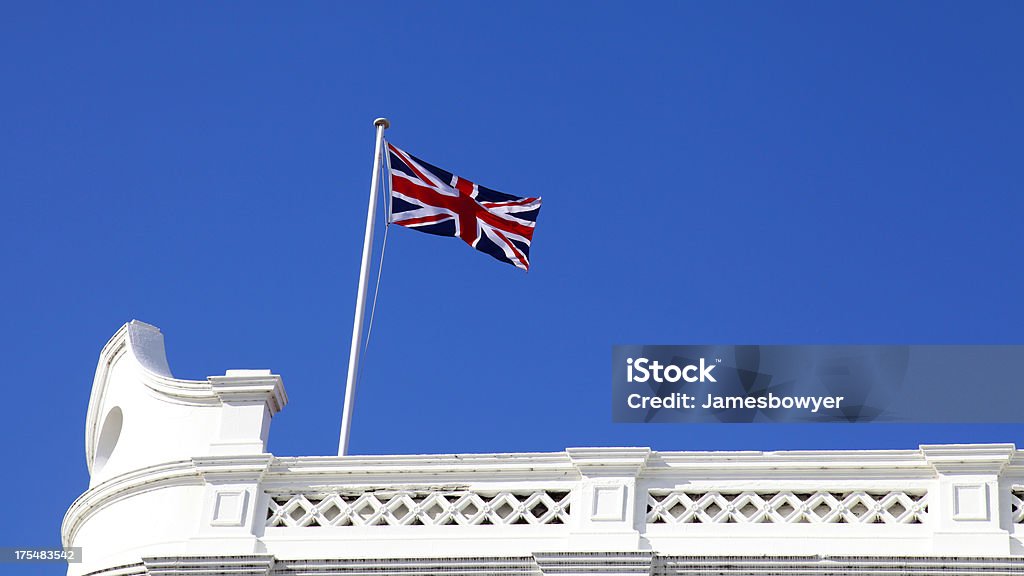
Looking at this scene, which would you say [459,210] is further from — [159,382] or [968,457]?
[968,457]

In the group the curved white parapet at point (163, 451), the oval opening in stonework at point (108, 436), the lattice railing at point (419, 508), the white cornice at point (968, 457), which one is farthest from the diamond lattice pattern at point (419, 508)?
the white cornice at point (968, 457)

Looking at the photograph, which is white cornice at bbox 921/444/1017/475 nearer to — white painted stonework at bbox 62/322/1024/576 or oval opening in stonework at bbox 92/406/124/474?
white painted stonework at bbox 62/322/1024/576

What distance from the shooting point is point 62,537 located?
2008cm

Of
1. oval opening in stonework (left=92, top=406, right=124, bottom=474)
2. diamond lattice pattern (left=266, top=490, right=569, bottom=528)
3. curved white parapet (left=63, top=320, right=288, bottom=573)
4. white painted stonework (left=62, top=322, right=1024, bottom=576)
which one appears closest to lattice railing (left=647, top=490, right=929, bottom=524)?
white painted stonework (left=62, top=322, right=1024, bottom=576)

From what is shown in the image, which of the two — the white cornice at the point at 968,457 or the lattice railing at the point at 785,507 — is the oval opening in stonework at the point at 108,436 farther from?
the white cornice at the point at 968,457

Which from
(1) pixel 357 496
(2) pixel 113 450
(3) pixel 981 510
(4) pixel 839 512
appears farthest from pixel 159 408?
(3) pixel 981 510

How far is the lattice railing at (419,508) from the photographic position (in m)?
17.7

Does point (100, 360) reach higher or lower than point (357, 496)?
higher

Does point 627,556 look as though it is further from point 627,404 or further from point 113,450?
point 113,450

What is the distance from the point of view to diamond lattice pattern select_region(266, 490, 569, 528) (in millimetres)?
17656

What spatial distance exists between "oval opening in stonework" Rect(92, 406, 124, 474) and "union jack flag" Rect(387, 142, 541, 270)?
478cm

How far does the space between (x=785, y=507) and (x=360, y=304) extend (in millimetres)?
6395

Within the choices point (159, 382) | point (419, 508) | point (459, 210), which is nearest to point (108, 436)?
point (159, 382)

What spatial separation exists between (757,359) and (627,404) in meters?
1.63
